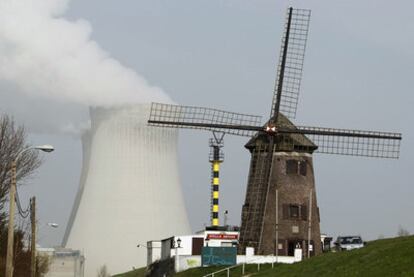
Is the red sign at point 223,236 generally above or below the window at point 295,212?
below

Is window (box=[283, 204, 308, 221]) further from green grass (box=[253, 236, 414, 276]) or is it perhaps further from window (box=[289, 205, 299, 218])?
green grass (box=[253, 236, 414, 276])

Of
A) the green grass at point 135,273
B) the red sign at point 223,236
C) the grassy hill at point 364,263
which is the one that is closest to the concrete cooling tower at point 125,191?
the green grass at point 135,273

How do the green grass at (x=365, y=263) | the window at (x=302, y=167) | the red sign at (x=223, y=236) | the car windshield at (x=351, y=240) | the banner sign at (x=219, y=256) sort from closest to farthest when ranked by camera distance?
the green grass at (x=365, y=263) < the banner sign at (x=219, y=256) < the window at (x=302, y=167) < the car windshield at (x=351, y=240) < the red sign at (x=223, y=236)

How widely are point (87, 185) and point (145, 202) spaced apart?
16.6 ft

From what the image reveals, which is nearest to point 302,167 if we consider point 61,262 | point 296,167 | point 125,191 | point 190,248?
point 296,167

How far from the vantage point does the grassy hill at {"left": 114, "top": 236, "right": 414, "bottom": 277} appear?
90.8 feet

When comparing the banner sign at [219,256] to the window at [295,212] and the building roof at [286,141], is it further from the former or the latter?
the building roof at [286,141]

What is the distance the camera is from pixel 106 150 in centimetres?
7094

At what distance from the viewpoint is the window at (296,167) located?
5394 centimetres

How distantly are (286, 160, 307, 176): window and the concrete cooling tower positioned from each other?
54.0 feet

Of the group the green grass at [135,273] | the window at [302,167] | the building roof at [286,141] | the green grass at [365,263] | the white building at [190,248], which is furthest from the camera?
the green grass at [135,273]

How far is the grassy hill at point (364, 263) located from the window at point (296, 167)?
45.1 ft

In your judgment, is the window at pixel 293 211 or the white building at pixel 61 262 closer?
the window at pixel 293 211

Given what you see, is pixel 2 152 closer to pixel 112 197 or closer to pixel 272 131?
pixel 272 131
